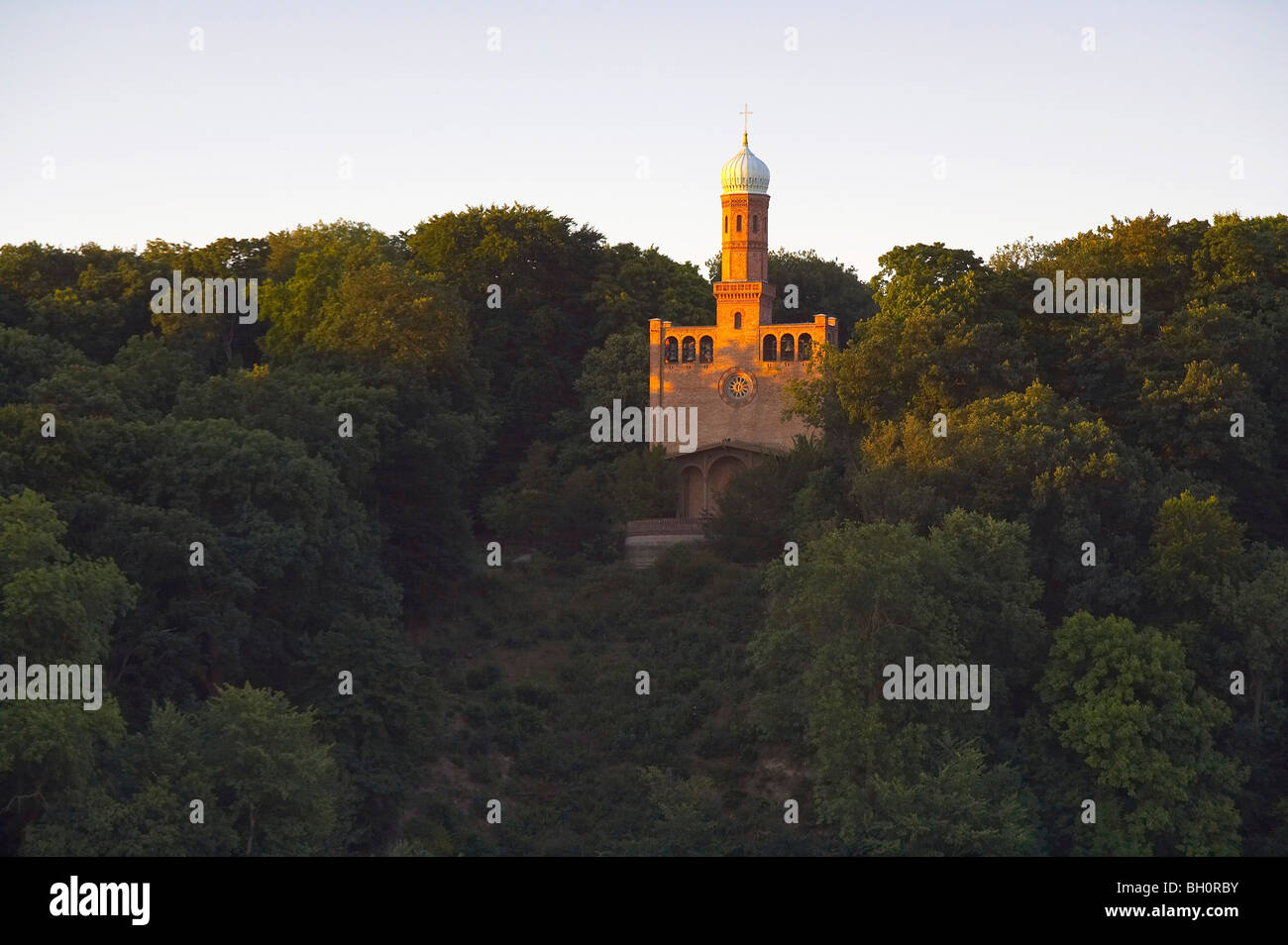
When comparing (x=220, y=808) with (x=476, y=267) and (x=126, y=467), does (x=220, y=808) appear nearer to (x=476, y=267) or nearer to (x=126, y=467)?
(x=126, y=467)

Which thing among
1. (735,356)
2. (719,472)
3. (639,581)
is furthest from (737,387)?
(639,581)

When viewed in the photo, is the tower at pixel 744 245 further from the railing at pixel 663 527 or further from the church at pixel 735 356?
the railing at pixel 663 527

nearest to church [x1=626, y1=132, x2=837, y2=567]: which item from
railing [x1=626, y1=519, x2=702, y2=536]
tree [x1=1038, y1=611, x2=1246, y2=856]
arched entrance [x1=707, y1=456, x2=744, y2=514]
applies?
arched entrance [x1=707, y1=456, x2=744, y2=514]

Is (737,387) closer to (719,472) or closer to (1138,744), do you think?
(719,472)

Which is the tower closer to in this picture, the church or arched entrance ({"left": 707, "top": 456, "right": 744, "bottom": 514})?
the church

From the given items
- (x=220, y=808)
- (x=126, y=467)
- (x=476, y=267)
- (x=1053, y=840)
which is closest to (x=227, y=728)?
(x=220, y=808)
